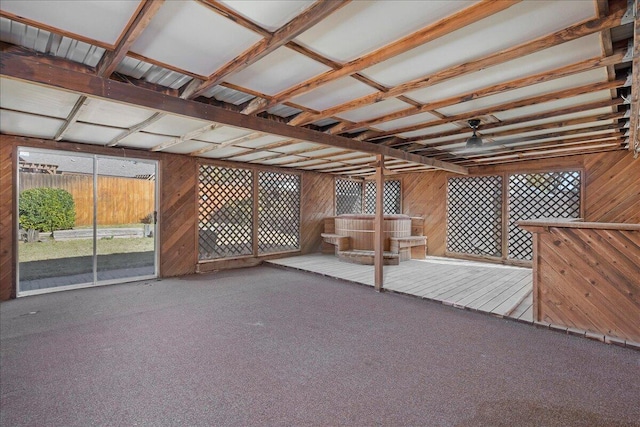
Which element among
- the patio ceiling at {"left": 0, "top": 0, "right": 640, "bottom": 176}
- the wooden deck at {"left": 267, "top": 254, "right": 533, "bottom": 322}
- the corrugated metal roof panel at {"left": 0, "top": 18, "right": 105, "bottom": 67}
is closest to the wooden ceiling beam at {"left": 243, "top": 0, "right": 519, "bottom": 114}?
the patio ceiling at {"left": 0, "top": 0, "right": 640, "bottom": 176}

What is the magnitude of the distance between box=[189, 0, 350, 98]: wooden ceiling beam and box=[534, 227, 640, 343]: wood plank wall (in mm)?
2788

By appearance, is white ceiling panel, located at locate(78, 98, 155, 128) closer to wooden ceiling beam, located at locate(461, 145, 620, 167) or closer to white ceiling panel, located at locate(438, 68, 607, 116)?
white ceiling panel, located at locate(438, 68, 607, 116)

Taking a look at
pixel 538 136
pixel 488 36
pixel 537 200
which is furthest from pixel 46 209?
pixel 537 200

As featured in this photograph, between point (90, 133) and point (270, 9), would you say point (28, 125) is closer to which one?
point (90, 133)

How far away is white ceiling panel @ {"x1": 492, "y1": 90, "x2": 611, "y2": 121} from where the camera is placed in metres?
2.51

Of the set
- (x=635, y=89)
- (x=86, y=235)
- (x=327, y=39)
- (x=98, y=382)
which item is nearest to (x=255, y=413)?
(x=98, y=382)

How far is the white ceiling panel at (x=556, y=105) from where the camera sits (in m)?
2.51

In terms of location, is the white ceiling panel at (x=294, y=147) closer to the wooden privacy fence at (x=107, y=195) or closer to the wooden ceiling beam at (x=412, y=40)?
the wooden ceiling beam at (x=412, y=40)

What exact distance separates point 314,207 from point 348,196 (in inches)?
51.5

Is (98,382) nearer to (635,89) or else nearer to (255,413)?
(255,413)

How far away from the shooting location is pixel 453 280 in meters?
4.55

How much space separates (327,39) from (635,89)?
6.99 feet

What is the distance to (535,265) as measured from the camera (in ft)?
9.66

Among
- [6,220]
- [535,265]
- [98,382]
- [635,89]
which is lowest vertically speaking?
[98,382]
